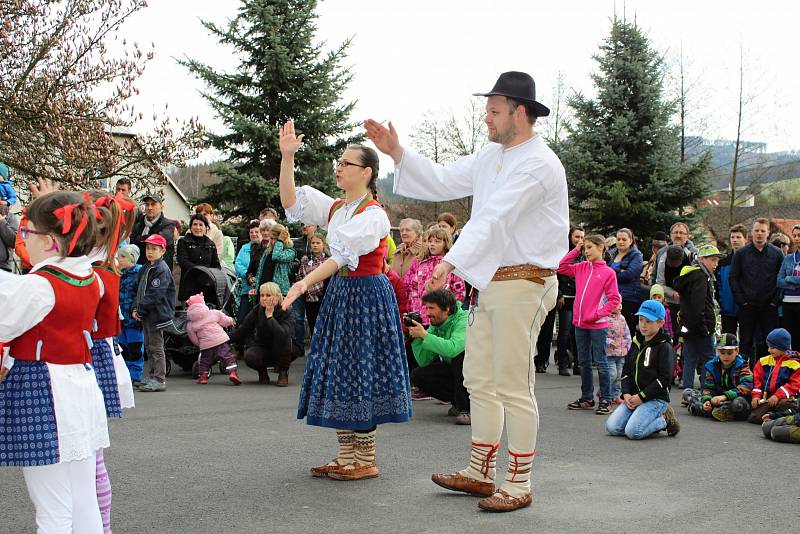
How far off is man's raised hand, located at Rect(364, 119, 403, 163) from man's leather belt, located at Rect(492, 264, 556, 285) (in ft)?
3.44

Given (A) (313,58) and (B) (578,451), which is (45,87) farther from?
(B) (578,451)

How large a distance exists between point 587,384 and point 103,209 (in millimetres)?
6143

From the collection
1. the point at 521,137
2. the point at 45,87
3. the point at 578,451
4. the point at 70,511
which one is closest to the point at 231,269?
the point at 45,87

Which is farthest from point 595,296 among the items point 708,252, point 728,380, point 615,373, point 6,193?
point 6,193

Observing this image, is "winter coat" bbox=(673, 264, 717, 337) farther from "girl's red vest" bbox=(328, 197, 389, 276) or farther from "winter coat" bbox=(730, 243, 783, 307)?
"girl's red vest" bbox=(328, 197, 389, 276)

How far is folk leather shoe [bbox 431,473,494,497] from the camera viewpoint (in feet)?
16.2

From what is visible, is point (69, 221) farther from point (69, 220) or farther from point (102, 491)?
point (102, 491)

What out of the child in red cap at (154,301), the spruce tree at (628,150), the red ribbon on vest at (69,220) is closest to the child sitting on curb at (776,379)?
the child in red cap at (154,301)

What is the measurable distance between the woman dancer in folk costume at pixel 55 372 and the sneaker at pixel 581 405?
5946 mm

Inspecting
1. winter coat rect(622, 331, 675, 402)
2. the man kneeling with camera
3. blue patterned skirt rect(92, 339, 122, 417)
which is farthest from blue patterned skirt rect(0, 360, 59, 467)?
winter coat rect(622, 331, 675, 402)

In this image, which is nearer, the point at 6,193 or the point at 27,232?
the point at 27,232

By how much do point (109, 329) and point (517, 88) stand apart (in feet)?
8.40

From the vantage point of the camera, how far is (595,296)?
860 centimetres

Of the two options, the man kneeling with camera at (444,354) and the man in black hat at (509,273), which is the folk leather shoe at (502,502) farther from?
the man kneeling with camera at (444,354)
